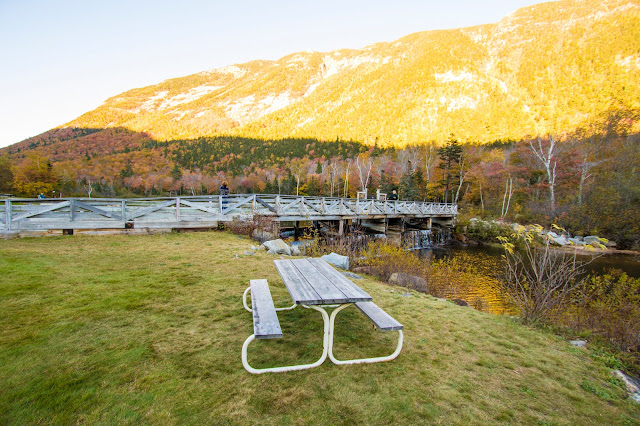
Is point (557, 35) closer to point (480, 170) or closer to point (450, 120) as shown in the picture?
point (450, 120)

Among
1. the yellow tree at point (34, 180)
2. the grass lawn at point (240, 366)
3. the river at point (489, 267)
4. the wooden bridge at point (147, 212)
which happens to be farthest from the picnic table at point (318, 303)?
the yellow tree at point (34, 180)

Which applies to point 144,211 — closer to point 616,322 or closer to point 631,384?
point 631,384

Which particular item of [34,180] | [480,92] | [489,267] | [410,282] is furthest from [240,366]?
[480,92]

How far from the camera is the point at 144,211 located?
370 inches

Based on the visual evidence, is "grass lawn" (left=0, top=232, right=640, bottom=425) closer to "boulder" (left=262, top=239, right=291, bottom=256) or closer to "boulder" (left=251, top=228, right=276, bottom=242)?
"boulder" (left=262, top=239, right=291, bottom=256)

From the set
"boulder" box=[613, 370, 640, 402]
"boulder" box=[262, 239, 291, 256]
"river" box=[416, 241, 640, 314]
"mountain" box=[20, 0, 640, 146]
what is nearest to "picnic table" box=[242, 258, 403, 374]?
"boulder" box=[613, 370, 640, 402]

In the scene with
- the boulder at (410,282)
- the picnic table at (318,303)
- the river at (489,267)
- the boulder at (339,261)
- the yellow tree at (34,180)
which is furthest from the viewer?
the yellow tree at (34,180)

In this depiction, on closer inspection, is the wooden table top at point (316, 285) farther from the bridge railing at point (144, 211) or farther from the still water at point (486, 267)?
the bridge railing at point (144, 211)

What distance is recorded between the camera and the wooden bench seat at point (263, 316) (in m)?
2.30

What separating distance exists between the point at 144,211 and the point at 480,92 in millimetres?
86123

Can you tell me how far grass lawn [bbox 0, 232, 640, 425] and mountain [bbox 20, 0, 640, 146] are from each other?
32.6m

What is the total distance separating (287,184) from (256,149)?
4061 centimetres

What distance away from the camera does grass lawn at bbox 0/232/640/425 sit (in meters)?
2.00

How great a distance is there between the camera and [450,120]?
62812 mm
